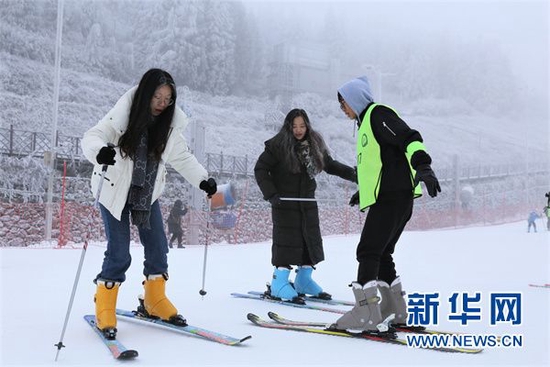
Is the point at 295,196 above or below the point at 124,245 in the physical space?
above

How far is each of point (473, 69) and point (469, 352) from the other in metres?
52.4

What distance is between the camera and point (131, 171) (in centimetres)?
248

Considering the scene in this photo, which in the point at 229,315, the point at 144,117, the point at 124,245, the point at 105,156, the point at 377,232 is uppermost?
the point at 144,117

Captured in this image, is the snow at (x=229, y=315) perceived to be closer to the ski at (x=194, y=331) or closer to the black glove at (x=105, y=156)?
the ski at (x=194, y=331)

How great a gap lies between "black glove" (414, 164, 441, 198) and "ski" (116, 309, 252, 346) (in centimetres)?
97

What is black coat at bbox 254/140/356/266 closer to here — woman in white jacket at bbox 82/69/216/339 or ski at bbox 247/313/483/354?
ski at bbox 247/313/483/354

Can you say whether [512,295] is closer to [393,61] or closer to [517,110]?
[393,61]

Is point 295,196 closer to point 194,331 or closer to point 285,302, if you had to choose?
point 285,302

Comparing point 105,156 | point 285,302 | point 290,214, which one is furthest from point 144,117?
point 285,302

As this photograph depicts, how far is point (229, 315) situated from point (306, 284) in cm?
87

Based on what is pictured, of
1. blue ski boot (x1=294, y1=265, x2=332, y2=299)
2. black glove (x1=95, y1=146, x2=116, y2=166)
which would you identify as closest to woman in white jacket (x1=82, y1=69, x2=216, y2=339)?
black glove (x1=95, y1=146, x2=116, y2=166)

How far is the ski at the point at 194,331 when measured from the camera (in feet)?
7.32

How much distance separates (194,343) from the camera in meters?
2.29

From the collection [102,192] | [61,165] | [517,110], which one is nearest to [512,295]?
[102,192]
